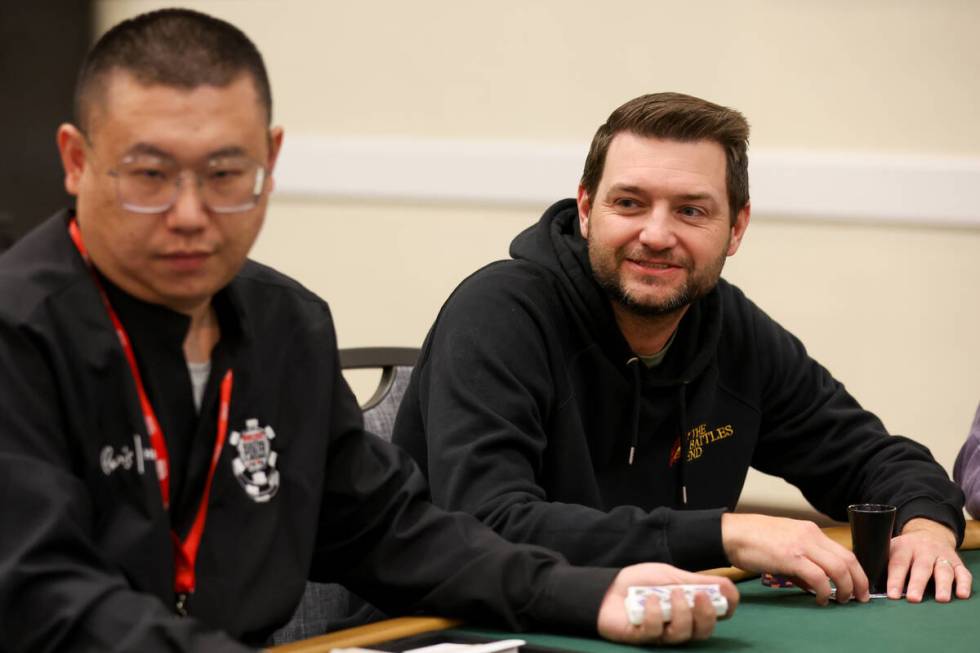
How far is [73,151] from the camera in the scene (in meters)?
1.61

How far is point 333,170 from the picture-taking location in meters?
4.49

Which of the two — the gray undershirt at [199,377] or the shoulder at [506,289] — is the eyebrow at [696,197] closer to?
the shoulder at [506,289]

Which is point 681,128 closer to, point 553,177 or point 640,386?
point 640,386

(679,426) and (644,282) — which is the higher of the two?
(644,282)

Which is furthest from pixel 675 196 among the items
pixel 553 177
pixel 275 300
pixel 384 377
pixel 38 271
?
pixel 553 177

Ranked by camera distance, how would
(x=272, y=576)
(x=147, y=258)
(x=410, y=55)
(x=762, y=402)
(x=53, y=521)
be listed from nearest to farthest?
(x=53, y=521) → (x=147, y=258) → (x=272, y=576) → (x=762, y=402) → (x=410, y=55)

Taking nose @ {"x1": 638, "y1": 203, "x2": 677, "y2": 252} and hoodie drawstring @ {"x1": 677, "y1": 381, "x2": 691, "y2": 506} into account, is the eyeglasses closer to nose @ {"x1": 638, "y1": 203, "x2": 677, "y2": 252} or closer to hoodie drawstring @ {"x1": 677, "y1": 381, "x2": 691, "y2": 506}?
nose @ {"x1": 638, "y1": 203, "x2": 677, "y2": 252}

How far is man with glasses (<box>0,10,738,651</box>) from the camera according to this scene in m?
1.46

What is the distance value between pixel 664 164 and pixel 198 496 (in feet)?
3.92

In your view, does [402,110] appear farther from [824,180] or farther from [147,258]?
[147,258]

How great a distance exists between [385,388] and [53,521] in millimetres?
1444

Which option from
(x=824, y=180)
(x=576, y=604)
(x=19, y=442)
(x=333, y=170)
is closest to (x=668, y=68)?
(x=824, y=180)

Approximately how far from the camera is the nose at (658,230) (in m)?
2.55

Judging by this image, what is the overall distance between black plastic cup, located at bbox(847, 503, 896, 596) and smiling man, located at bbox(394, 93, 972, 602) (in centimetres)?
5
